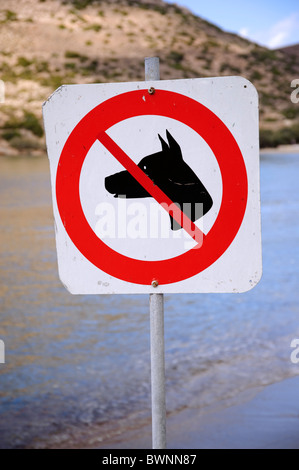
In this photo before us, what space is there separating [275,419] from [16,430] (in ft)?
5.20

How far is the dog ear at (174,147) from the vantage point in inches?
79.1

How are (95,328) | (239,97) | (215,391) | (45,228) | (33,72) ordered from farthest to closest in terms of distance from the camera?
(33,72) → (45,228) → (95,328) → (215,391) → (239,97)

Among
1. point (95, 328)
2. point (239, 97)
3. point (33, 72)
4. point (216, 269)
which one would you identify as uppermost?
point (33, 72)

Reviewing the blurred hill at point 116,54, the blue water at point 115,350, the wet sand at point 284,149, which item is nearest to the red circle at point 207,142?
the blue water at point 115,350

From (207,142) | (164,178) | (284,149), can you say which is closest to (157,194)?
(164,178)

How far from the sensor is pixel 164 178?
6.64 feet

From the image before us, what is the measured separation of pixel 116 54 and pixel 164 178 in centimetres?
5615

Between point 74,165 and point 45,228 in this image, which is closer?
point 74,165

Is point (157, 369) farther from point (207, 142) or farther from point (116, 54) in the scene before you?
point (116, 54)

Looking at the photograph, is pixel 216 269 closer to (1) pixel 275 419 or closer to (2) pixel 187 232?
(2) pixel 187 232

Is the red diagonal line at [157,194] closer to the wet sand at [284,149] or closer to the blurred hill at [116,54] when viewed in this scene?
the blurred hill at [116,54]

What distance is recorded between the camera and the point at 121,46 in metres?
58.2

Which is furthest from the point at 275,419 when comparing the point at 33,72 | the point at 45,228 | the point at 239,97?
the point at 33,72
